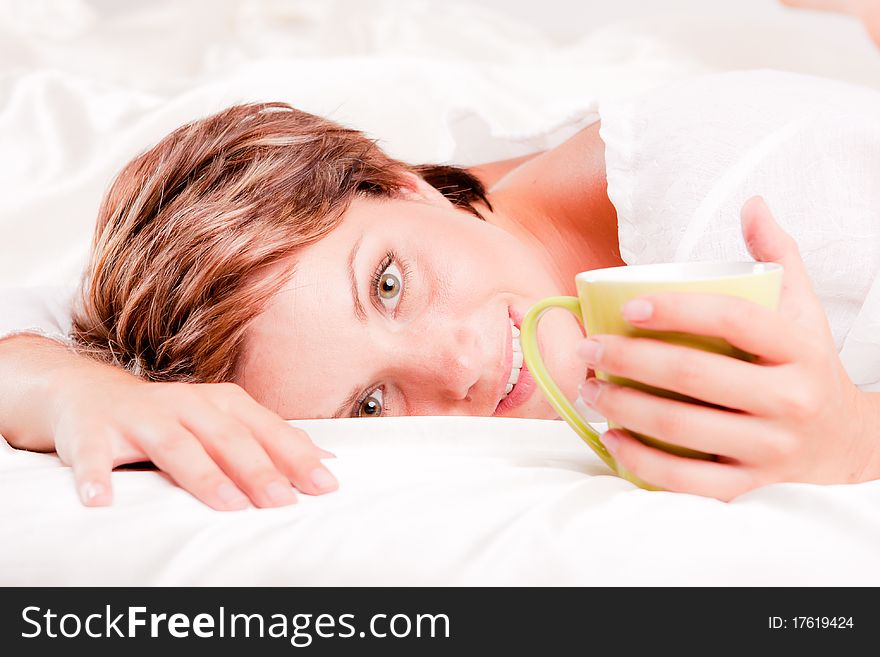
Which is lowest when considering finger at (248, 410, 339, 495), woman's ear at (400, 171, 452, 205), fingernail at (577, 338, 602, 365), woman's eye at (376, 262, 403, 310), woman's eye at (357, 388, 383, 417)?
woman's eye at (357, 388, 383, 417)

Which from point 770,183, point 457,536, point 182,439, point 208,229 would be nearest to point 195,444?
point 182,439

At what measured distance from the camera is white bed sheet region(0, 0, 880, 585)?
56 centimetres

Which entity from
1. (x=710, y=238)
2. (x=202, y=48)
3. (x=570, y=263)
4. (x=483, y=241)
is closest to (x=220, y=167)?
(x=483, y=241)

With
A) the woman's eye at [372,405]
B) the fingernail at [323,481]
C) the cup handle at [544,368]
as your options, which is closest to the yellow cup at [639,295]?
the cup handle at [544,368]

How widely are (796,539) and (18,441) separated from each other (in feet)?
2.35

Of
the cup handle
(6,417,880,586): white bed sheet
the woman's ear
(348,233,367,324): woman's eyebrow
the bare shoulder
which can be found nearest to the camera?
(6,417,880,586): white bed sheet

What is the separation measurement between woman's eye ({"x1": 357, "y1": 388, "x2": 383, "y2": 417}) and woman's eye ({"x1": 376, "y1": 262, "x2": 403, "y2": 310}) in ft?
0.31

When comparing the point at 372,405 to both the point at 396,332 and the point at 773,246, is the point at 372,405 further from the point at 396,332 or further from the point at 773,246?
the point at 773,246

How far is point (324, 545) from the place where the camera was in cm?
57

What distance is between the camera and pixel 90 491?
2.11ft

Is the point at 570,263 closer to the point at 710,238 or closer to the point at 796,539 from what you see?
the point at 710,238

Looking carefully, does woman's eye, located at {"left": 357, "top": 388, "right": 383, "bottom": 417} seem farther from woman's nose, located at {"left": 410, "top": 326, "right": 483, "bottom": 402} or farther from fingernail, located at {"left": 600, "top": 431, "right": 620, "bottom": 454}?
fingernail, located at {"left": 600, "top": 431, "right": 620, "bottom": 454}

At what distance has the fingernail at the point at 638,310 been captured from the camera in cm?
56

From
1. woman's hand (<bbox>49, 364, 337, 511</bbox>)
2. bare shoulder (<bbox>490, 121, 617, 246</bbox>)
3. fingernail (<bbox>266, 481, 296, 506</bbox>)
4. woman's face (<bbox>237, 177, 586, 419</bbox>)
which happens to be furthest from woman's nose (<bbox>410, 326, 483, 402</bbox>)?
bare shoulder (<bbox>490, 121, 617, 246</bbox>)
